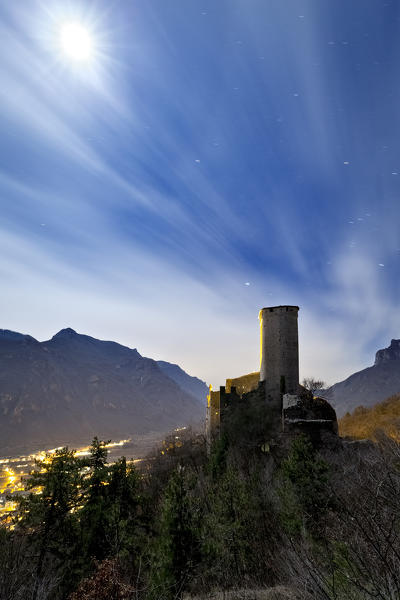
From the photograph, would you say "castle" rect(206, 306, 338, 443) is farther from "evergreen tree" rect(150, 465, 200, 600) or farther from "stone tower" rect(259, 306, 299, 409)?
"evergreen tree" rect(150, 465, 200, 600)

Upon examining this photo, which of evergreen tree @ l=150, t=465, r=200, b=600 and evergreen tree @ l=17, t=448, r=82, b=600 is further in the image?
evergreen tree @ l=17, t=448, r=82, b=600

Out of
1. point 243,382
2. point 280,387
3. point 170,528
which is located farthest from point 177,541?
point 243,382

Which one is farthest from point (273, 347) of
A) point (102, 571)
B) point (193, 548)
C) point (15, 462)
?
point (15, 462)

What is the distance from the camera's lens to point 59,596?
778 inches

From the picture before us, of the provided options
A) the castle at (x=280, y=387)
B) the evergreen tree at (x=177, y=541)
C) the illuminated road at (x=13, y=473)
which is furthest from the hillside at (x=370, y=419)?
the illuminated road at (x=13, y=473)

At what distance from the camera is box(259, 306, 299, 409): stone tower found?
42.3 meters

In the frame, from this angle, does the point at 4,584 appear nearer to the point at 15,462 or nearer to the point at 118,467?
the point at 118,467

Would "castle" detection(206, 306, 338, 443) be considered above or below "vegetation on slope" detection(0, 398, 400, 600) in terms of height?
above

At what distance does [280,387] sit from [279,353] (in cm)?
416

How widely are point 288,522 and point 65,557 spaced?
13.8 meters

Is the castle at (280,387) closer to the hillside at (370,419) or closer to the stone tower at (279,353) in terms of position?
the stone tower at (279,353)

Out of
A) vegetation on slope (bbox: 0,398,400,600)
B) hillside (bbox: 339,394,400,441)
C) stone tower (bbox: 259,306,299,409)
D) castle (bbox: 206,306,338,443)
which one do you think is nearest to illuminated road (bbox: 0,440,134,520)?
castle (bbox: 206,306,338,443)

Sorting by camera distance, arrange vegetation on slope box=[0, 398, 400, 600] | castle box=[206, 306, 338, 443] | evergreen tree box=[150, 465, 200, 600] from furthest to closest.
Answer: castle box=[206, 306, 338, 443], vegetation on slope box=[0, 398, 400, 600], evergreen tree box=[150, 465, 200, 600]

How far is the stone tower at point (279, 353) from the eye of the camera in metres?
42.3
